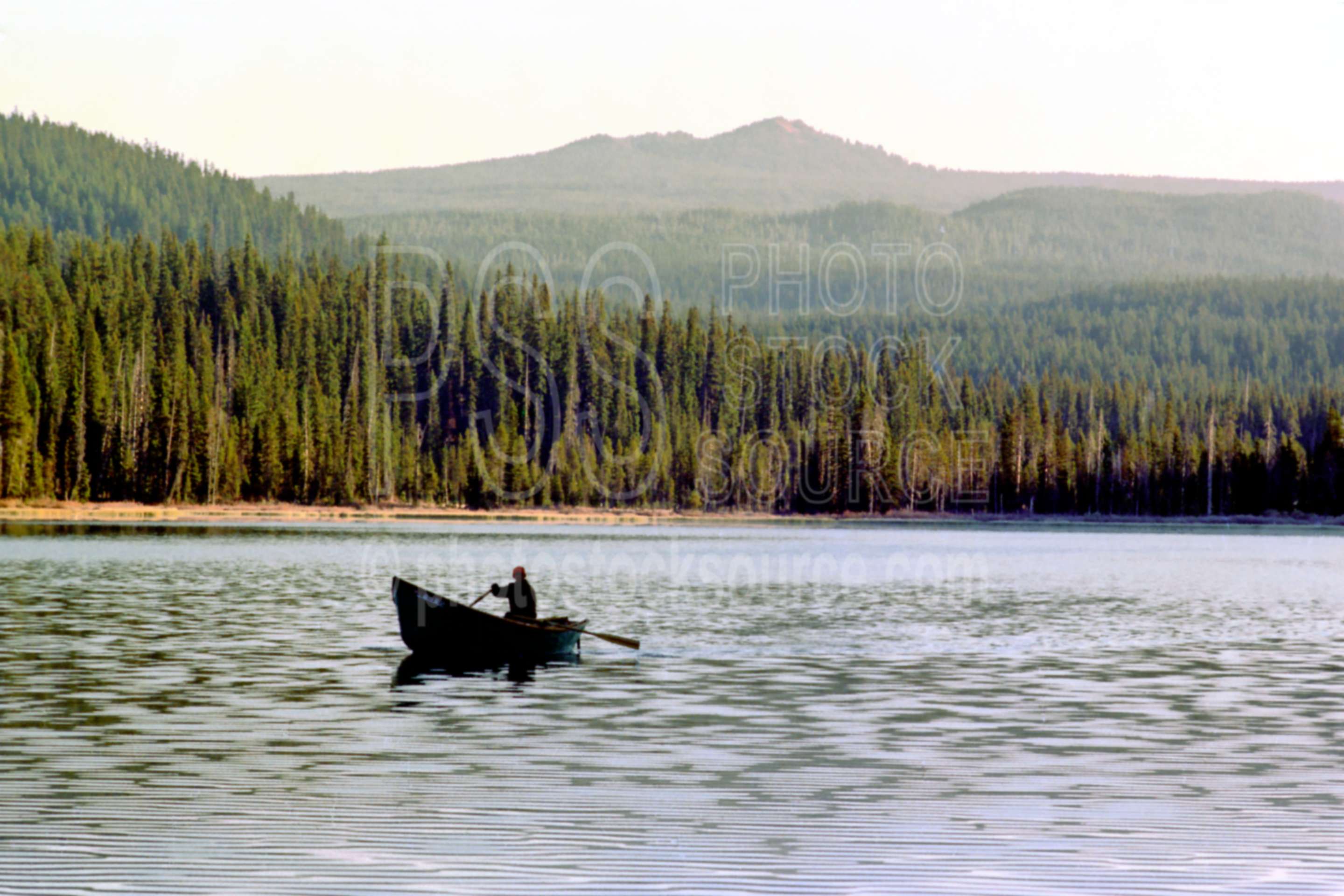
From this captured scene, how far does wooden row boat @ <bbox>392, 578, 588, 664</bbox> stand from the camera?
39500 mm

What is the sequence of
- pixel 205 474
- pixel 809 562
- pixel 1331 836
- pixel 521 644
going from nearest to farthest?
pixel 1331 836
pixel 521 644
pixel 809 562
pixel 205 474

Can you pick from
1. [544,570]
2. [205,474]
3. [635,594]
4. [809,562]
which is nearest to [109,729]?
[635,594]

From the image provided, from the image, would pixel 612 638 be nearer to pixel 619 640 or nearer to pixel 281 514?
pixel 619 640

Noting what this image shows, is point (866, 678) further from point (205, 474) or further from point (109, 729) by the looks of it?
point (205, 474)

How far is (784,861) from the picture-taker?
59.8ft

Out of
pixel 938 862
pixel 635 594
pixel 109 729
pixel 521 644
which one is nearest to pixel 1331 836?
pixel 938 862

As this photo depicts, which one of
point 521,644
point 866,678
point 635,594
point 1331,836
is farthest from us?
point 635,594

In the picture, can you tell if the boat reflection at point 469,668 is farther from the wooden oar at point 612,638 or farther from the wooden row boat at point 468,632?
the wooden oar at point 612,638

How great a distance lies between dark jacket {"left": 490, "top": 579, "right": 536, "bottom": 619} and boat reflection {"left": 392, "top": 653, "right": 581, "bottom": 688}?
1.19 m

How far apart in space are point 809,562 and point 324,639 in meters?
57.2

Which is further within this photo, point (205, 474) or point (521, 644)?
point (205, 474)

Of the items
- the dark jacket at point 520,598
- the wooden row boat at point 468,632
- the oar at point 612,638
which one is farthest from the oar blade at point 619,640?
the dark jacket at point 520,598

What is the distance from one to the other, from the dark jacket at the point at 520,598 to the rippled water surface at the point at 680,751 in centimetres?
Answer: 189

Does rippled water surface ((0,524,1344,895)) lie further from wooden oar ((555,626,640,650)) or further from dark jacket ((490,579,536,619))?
dark jacket ((490,579,536,619))
